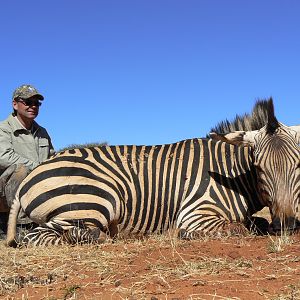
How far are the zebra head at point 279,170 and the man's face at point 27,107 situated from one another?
2.55 m

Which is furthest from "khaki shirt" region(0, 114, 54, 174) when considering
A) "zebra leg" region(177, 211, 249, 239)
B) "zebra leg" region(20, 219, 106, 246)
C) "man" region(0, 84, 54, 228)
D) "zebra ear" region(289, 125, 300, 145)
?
"zebra ear" region(289, 125, 300, 145)

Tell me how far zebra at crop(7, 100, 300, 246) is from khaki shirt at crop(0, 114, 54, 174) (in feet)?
2.78

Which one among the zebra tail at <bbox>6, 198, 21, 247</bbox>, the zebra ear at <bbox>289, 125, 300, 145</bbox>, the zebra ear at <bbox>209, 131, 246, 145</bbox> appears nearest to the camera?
the zebra ear at <bbox>289, 125, 300, 145</bbox>

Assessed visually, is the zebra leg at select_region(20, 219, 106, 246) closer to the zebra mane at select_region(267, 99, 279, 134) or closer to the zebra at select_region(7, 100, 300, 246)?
the zebra at select_region(7, 100, 300, 246)

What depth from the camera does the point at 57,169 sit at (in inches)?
178

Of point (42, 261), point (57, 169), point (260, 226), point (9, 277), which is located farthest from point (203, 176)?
point (9, 277)

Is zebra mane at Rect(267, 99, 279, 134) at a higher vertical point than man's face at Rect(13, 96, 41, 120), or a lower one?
lower

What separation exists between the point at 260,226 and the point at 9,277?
246 cm

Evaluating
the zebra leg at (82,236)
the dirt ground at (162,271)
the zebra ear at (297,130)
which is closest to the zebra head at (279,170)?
the zebra ear at (297,130)

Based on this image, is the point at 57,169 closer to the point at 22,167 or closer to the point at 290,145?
the point at 22,167

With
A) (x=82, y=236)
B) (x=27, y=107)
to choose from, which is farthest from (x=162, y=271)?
(x=27, y=107)

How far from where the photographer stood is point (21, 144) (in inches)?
223

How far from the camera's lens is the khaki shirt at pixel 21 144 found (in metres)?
5.37

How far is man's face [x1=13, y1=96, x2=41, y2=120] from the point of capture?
5.67 metres
